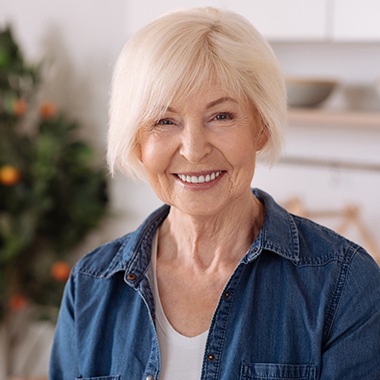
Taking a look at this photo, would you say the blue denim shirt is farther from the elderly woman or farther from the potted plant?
the potted plant

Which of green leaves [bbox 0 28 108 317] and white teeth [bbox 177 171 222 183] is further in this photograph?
green leaves [bbox 0 28 108 317]

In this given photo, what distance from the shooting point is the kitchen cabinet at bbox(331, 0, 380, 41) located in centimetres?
262

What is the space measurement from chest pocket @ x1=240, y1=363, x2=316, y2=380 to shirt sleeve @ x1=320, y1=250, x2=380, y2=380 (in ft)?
0.11

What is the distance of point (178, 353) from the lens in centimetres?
151

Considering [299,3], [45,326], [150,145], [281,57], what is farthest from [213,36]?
[45,326]

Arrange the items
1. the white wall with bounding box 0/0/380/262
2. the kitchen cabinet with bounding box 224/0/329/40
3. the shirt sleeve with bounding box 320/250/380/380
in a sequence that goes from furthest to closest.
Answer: the white wall with bounding box 0/0/380/262
the kitchen cabinet with bounding box 224/0/329/40
the shirt sleeve with bounding box 320/250/380/380

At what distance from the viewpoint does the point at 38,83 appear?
3.37 meters

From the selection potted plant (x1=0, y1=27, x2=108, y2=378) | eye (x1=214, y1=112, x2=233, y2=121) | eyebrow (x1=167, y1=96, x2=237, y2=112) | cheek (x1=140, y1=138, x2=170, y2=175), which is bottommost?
cheek (x1=140, y1=138, x2=170, y2=175)

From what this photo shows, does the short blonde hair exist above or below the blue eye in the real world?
above

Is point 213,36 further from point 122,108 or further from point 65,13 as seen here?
point 65,13

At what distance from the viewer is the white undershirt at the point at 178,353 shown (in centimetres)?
149

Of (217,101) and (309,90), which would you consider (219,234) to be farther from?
(309,90)

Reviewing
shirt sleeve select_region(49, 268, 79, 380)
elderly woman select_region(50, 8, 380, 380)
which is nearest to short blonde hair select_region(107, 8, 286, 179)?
elderly woman select_region(50, 8, 380, 380)

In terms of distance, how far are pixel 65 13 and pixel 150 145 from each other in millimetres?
2156
